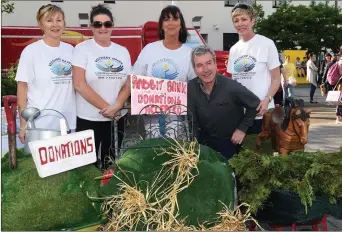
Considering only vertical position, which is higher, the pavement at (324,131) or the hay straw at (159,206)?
the hay straw at (159,206)

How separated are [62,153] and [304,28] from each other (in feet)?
106

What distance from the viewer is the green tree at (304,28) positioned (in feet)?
105

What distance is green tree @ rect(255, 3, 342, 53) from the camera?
105 feet

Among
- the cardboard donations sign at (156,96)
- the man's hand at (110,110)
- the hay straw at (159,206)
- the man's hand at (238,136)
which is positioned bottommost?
the hay straw at (159,206)

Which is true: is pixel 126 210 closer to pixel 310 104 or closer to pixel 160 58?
pixel 160 58

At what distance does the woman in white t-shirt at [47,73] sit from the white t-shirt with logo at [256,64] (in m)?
1.36

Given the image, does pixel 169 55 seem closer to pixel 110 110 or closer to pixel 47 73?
pixel 110 110

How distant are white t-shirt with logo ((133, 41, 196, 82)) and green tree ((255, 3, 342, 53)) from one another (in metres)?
29.0

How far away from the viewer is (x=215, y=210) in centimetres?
267

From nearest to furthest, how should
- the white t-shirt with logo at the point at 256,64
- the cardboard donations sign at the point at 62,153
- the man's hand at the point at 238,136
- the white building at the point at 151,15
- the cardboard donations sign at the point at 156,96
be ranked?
1. the cardboard donations sign at the point at 62,153
2. the cardboard donations sign at the point at 156,96
3. the man's hand at the point at 238,136
4. the white t-shirt with logo at the point at 256,64
5. the white building at the point at 151,15

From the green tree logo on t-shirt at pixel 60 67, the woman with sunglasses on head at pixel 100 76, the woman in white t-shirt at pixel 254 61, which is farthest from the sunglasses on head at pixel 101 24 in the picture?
the woman in white t-shirt at pixel 254 61

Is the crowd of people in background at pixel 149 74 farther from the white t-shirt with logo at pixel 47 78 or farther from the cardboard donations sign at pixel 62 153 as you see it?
the cardboard donations sign at pixel 62 153

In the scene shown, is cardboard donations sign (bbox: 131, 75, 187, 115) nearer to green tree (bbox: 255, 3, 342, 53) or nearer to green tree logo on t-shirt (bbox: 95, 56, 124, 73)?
green tree logo on t-shirt (bbox: 95, 56, 124, 73)

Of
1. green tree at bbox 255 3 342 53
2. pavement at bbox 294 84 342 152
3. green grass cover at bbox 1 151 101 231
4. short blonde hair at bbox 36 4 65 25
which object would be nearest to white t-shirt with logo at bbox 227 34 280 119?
short blonde hair at bbox 36 4 65 25
